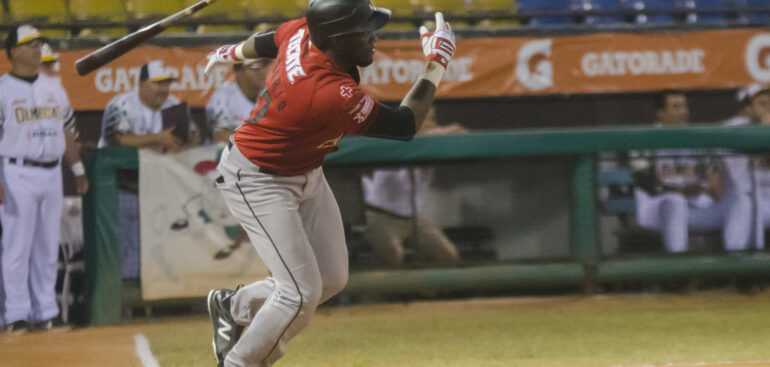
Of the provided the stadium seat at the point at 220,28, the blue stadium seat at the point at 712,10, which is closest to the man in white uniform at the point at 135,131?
the stadium seat at the point at 220,28

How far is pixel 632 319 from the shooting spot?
6.27 metres

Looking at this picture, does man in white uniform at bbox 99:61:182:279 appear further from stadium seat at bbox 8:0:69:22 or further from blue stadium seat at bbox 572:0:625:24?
blue stadium seat at bbox 572:0:625:24

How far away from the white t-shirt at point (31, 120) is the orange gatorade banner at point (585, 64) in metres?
2.91

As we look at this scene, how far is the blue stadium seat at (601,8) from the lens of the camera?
9.40 m

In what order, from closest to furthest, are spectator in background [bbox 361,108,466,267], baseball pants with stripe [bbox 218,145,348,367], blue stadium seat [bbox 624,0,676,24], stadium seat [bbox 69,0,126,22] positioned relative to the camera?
baseball pants with stripe [bbox 218,145,348,367] → spectator in background [bbox 361,108,466,267] → stadium seat [bbox 69,0,126,22] → blue stadium seat [bbox 624,0,676,24]

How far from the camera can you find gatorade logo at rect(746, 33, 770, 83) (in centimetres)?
909

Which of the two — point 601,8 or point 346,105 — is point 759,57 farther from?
point 346,105

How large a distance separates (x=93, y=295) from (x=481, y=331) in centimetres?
287

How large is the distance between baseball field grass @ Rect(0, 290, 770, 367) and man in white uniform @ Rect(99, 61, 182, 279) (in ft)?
1.95

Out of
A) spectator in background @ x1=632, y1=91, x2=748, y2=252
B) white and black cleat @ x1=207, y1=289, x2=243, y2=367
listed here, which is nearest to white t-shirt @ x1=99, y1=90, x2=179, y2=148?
white and black cleat @ x1=207, y1=289, x2=243, y2=367

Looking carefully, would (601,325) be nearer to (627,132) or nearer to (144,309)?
(627,132)

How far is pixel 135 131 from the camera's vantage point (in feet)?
23.3

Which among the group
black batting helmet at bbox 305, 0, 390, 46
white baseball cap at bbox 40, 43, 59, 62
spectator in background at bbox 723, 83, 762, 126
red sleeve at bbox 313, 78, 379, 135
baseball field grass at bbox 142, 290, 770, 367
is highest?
black batting helmet at bbox 305, 0, 390, 46

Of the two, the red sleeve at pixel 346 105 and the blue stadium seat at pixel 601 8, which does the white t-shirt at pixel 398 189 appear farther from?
the red sleeve at pixel 346 105
